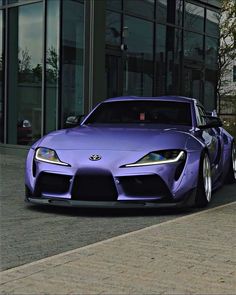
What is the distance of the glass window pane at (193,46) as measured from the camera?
1871 centimetres

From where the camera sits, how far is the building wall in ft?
45.2

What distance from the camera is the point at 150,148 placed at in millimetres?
6770

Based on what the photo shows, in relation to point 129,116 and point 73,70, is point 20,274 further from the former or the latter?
point 73,70

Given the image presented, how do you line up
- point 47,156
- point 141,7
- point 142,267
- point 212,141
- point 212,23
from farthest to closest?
point 212,23 → point 141,7 → point 212,141 → point 47,156 → point 142,267

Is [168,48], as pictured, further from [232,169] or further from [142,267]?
[142,267]

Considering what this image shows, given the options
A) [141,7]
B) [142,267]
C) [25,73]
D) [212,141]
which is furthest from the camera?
[141,7]

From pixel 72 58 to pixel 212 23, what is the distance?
8469mm

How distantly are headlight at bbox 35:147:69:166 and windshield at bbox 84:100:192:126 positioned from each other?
5.08ft

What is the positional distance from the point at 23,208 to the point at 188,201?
6.84ft

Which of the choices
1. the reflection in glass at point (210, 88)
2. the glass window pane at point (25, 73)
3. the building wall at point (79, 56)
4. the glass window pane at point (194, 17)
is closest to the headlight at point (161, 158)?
the building wall at point (79, 56)

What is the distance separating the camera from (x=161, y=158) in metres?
6.74

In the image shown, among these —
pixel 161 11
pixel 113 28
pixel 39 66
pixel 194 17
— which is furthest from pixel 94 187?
pixel 194 17

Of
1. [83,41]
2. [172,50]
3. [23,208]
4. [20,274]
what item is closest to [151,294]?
[20,274]

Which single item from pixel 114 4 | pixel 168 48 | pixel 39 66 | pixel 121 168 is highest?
pixel 114 4
